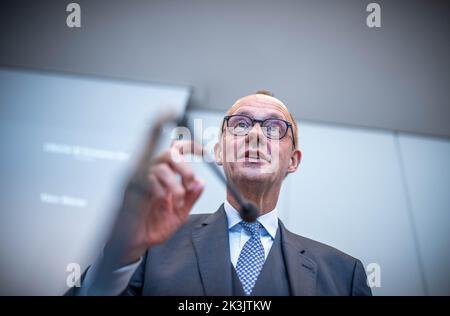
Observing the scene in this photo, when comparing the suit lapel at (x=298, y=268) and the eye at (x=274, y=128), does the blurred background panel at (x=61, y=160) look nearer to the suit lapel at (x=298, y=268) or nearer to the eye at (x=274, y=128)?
the eye at (x=274, y=128)

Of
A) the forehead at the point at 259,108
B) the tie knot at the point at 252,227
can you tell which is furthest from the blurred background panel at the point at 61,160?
the tie knot at the point at 252,227

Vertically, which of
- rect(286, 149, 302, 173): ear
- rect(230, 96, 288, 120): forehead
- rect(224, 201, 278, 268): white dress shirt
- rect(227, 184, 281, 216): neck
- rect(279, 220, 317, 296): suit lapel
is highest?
rect(230, 96, 288, 120): forehead

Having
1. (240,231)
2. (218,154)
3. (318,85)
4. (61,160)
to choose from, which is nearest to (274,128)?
(218,154)

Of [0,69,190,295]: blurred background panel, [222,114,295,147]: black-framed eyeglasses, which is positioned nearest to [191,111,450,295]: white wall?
[222,114,295,147]: black-framed eyeglasses

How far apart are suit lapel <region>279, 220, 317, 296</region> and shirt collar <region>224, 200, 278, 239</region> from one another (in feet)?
0.10

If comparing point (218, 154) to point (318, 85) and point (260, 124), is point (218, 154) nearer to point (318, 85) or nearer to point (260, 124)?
point (260, 124)

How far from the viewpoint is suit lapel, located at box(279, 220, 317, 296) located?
980mm

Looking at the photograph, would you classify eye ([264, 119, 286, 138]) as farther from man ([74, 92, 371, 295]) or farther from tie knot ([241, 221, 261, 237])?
tie knot ([241, 221, 261, 237])

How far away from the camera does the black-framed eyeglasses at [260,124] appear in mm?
1145

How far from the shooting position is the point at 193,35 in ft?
5.29

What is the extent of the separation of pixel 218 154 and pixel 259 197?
0.18 meters

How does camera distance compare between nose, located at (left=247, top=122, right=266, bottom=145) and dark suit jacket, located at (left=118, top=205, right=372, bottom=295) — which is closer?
dark suit jacket, located at (left=118, top=205, right=372, bottom=295)

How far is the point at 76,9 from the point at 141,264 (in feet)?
3.05
